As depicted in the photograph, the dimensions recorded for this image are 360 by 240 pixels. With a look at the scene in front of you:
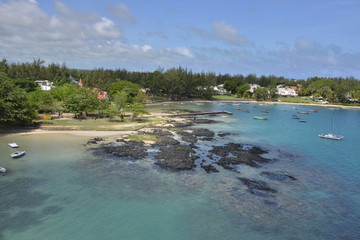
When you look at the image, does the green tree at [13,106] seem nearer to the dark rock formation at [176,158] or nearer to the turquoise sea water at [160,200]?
the turquoise sea water at [160,200]

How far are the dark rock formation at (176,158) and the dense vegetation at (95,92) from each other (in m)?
24.5

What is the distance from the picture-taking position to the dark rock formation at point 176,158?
3681 cm

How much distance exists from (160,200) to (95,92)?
52.3m

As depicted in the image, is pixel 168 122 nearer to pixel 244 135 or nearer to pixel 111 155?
pixel 244 135

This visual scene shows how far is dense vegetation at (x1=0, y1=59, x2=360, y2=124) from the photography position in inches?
2034

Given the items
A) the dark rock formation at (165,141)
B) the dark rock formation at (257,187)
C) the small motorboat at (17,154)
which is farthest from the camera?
the dark rock formation at (165,141)

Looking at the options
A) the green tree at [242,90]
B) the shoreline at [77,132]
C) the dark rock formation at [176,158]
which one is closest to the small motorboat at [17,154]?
the shoreline at [77,132]

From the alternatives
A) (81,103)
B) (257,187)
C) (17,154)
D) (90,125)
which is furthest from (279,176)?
(81,103)

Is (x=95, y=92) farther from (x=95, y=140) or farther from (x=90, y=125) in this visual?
(x=95, y=140)

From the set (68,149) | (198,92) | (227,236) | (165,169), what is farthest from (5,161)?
(198,92)

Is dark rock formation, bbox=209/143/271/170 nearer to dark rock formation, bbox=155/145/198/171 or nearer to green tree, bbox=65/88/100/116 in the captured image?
dark rock formation, bbox=155/145/198/171

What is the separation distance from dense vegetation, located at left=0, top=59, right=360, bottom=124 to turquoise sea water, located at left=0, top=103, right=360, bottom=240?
40.1 ft

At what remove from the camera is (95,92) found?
73.1m

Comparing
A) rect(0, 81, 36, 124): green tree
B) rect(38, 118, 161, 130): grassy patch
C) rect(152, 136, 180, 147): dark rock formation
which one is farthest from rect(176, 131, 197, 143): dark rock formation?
rect(0, 81, 36, 124): green tree
